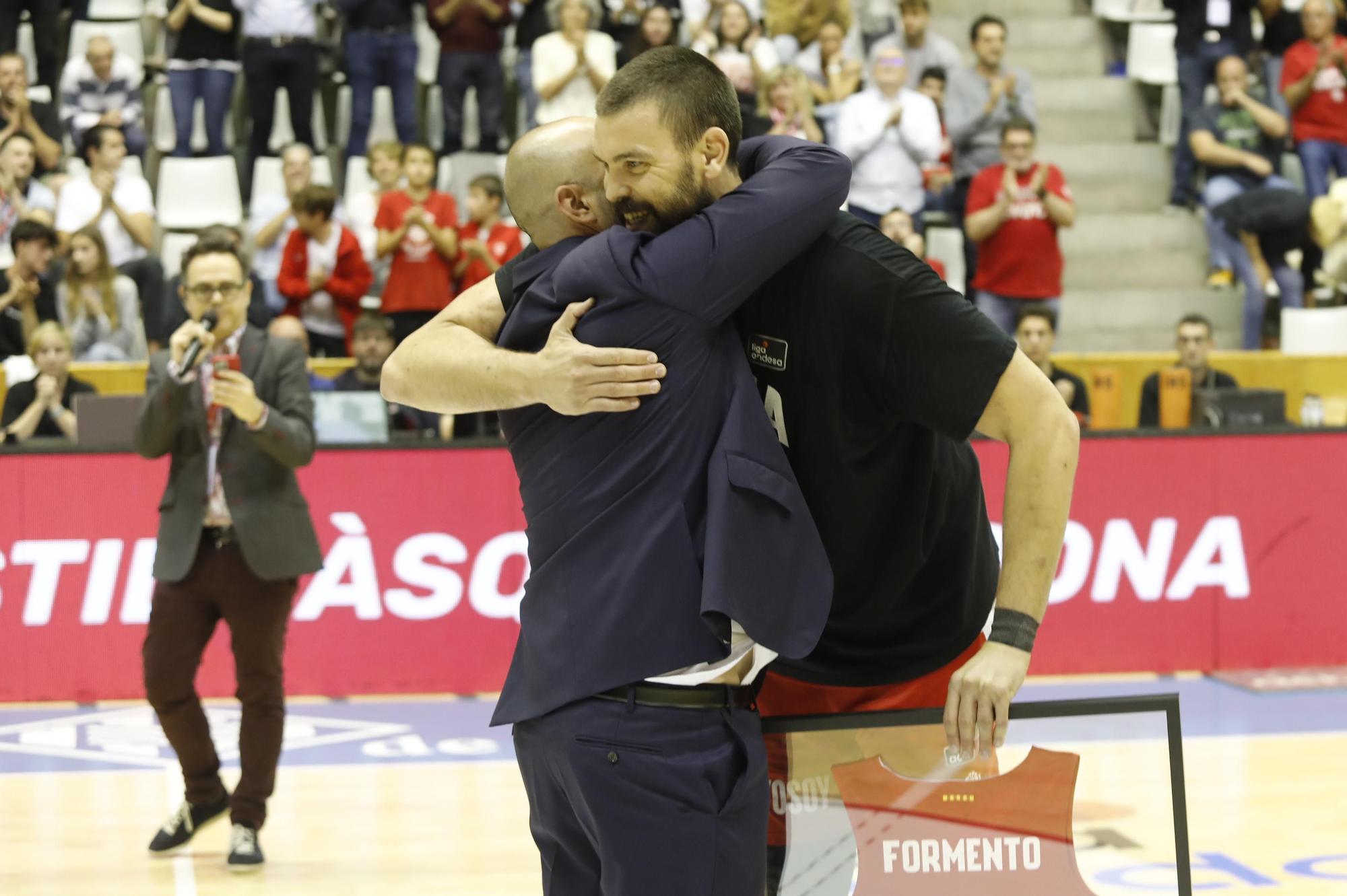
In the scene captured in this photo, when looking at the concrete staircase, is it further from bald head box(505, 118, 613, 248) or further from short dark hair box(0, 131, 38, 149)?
bald head box(505, 118, 613, 248)

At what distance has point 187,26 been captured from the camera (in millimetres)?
11977

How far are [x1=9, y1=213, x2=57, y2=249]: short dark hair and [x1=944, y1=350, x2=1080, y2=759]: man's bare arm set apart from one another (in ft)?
28.6

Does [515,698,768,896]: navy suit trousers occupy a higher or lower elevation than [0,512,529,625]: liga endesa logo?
higher

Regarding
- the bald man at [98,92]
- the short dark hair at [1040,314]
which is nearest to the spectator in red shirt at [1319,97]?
the short dark hair at [1040,314]

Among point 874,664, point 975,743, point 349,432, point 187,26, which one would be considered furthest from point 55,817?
point 187,26

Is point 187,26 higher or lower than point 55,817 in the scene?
higher

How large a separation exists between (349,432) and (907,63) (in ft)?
19.5

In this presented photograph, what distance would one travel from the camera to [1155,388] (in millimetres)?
9359

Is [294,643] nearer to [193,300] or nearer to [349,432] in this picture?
[349,432]

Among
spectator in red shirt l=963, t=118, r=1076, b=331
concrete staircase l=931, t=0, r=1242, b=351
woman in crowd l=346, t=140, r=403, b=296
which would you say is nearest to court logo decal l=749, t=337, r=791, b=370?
woman in crowd l=346, t=140, r=403, b=296

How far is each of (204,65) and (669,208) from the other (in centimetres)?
1035

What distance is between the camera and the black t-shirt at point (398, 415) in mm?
8969

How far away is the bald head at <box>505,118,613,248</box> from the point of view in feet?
8.80

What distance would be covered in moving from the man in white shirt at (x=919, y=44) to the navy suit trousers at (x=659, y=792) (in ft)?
33.6
